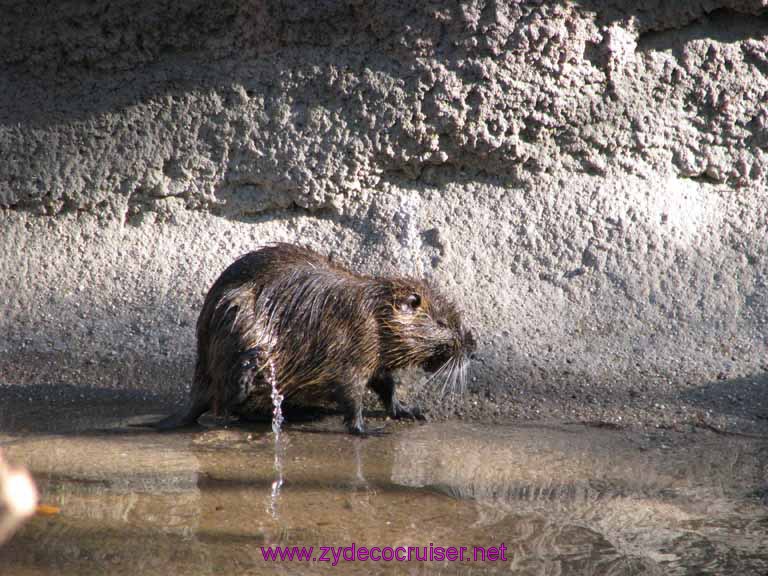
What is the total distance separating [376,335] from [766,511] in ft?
5.77

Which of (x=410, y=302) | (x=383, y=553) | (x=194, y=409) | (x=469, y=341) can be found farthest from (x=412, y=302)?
(x=383, y=553)

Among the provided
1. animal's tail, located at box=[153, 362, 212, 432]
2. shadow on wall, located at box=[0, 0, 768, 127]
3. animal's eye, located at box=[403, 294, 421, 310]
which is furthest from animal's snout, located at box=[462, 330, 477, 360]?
shadow on wall, located at box=[0, 0, 768, 127]

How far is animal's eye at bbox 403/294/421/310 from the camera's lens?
4059 mm

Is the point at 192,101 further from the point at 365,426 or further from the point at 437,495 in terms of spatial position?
the point at 437,495

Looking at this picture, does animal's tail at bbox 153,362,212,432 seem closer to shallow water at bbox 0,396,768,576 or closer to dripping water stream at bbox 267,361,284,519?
shallow water at bbox 0,396,768,576

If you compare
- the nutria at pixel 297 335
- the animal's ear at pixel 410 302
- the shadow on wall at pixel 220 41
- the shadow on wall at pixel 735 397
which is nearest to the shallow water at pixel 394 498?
the nutria at pixel 297 335

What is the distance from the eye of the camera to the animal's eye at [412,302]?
13.3ft

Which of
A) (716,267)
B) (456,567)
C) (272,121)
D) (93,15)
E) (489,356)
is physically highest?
(93,15)

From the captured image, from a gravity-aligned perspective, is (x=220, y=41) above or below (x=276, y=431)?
above

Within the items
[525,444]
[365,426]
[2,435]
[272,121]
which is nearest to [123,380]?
[2,435]

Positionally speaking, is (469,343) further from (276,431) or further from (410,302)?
(276,431)

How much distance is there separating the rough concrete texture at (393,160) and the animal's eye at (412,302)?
2.09 ft

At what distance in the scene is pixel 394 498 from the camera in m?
3.02

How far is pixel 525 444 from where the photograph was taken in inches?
144
